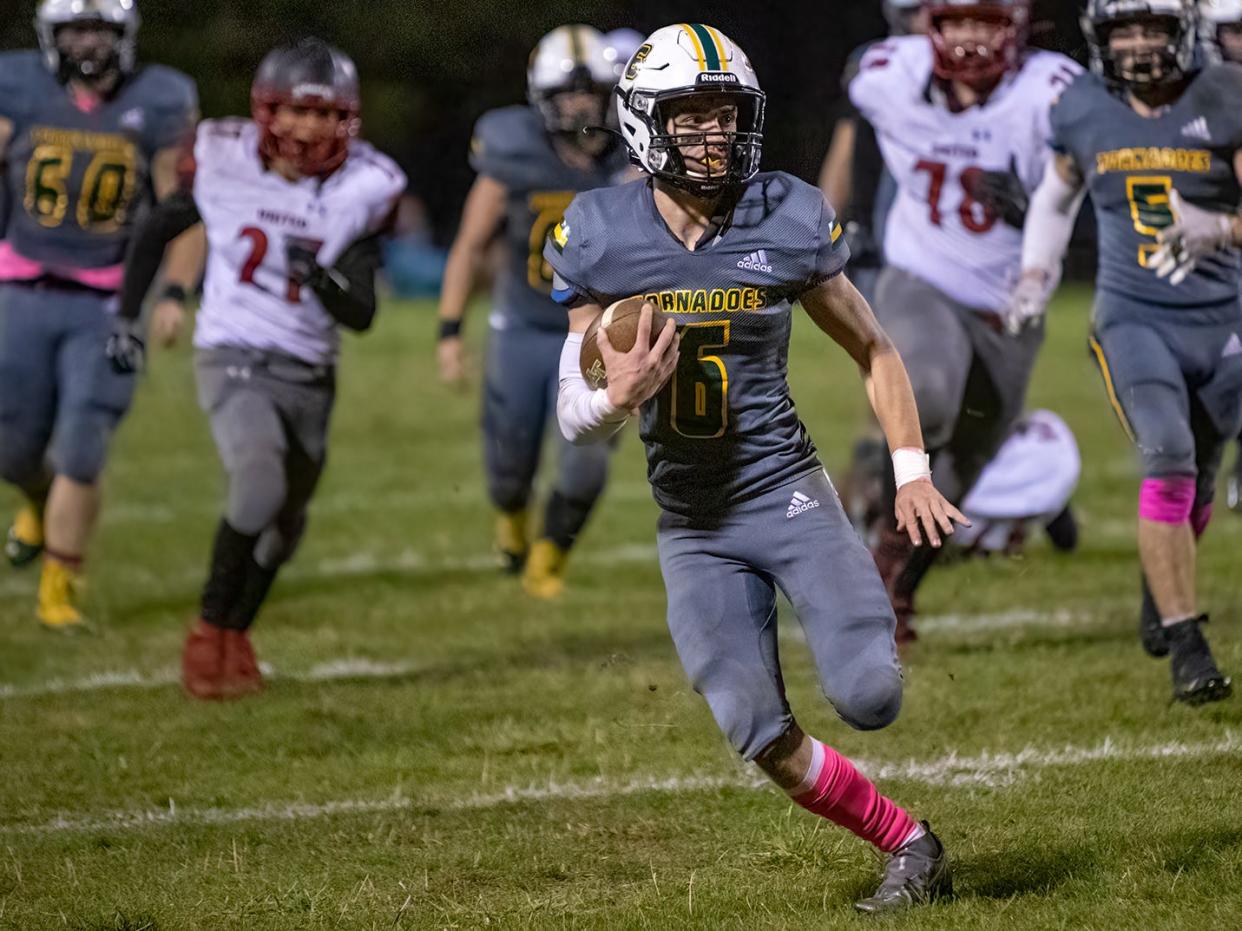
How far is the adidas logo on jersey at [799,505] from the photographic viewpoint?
3.82m

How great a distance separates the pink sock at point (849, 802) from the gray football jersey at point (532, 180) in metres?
3.85

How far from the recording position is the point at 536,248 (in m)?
7.40

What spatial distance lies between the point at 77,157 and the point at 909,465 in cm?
424

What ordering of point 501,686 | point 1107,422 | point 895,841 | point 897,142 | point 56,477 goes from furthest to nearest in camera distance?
point 1107,422 → point 56,477 → point 897,142 → point 501,686 → point 895,841

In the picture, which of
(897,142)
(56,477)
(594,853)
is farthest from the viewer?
(56,477)

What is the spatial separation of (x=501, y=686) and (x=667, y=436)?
2048 mm

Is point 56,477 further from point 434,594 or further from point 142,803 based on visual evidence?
point 142,803

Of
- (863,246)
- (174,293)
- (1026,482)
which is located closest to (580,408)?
→ (174,293)

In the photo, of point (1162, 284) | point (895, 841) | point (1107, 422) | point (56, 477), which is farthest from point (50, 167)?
point (1107, 422)

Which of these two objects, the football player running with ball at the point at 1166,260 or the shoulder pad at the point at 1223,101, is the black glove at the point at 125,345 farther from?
the shoulder pad at the point at 1223,101

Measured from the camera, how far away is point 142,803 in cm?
460

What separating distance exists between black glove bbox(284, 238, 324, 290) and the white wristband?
2.49 m

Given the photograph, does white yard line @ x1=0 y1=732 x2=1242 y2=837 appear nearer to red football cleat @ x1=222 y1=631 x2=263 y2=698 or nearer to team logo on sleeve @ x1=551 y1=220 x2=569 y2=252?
red football cleat @ x1=222 y1=631 x2=263 y2=698

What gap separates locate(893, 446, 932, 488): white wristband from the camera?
372 cm
